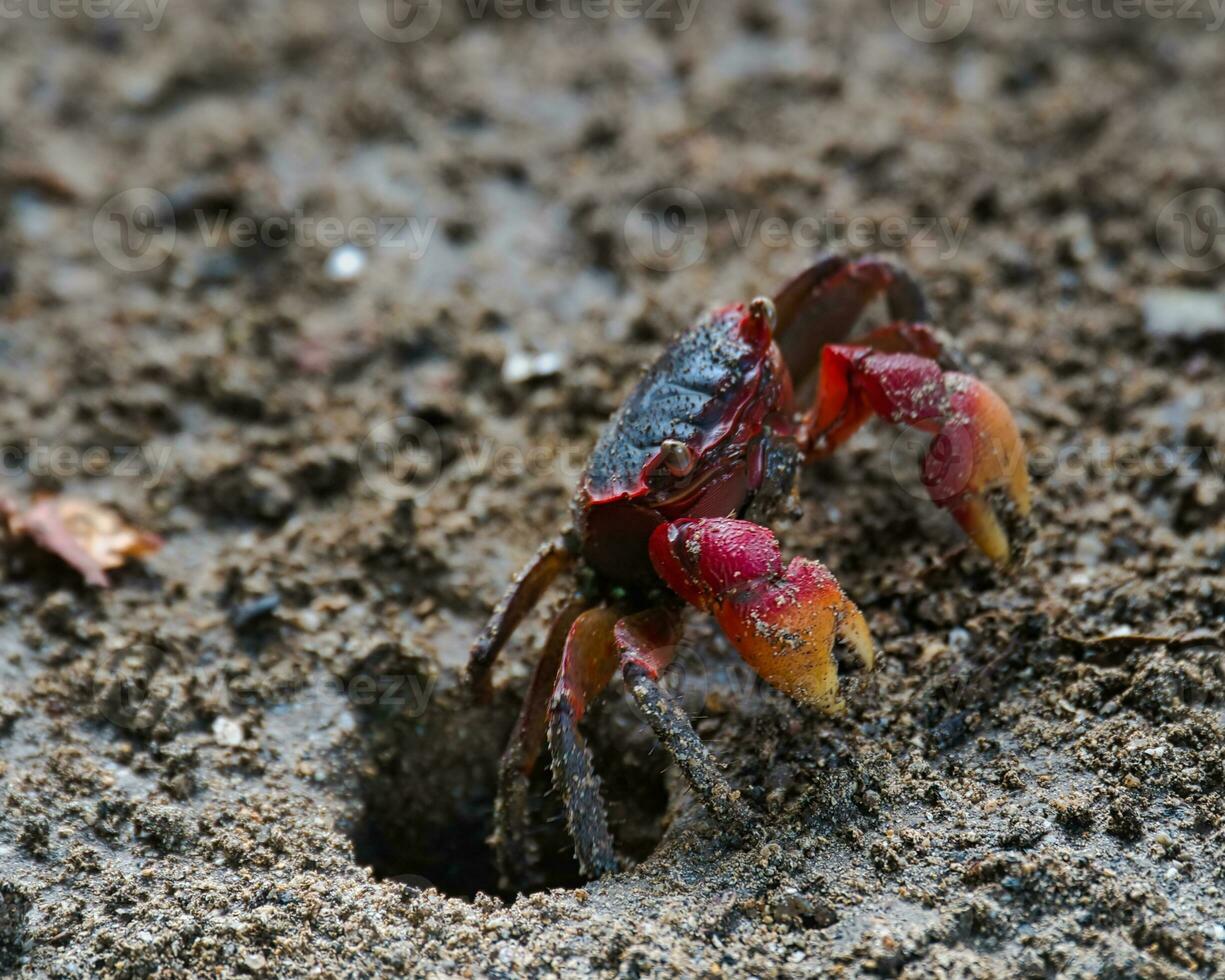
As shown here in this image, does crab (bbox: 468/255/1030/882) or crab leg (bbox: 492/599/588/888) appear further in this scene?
crab leg (bbox: 492/599/588/888)

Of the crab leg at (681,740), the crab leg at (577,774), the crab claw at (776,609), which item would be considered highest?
the crab claw at (776,609)

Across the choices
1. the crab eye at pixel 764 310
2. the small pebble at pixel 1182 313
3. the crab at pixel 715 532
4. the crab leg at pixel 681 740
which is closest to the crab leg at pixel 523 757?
the crab at pixel 715 532

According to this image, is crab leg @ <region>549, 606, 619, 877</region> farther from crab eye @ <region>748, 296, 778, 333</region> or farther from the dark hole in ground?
crab eye @ <region>748, 296, 778, 333</region>

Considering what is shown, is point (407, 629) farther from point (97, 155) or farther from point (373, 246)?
point (97, 155)

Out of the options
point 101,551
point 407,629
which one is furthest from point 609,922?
point 101,551

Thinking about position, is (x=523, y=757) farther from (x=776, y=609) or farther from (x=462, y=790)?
(x=776, y=609)

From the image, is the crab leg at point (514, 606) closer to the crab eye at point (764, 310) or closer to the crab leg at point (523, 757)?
the crab leg at point (523, 757)

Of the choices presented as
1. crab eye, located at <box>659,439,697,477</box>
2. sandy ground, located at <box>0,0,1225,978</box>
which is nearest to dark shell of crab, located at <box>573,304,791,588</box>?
crab eye, located at <box>659,439,697,477</box>
